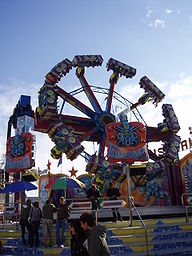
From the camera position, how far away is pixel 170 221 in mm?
11156

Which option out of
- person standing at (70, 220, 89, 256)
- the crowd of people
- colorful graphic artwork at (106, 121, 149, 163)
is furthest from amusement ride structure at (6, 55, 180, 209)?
person standing at (70, 220, 89, 256)

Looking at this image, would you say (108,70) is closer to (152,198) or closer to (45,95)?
(45,95)

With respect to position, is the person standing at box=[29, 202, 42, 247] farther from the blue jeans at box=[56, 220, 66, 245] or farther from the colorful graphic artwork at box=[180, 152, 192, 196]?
the colorful graphic artwork at box=[180, 152, 192, 196]

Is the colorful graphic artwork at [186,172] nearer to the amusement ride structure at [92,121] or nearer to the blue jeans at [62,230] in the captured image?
the amusement ride structure at [92,121]

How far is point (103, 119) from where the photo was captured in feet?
73.1

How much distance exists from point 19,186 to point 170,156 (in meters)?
10.9

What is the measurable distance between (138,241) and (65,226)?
2.44 meters

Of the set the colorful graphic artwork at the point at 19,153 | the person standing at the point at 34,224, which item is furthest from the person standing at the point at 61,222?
the colorful graphic artwork at the point at 19,153

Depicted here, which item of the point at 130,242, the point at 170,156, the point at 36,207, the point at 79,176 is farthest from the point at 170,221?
the point at 79,176

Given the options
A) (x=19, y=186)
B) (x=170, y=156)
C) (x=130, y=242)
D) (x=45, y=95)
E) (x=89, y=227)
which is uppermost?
(x=45, y=95)

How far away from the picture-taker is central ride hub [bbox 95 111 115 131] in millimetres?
22109

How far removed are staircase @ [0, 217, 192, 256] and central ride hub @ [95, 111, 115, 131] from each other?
38.6ft

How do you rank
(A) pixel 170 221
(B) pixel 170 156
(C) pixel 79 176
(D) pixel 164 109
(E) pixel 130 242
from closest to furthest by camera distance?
(E) pixel 130 242 < (A) pixel 170 221 < (B) pixel 170 156 < (D) pixel 164 109 < (C) pixel 79 176

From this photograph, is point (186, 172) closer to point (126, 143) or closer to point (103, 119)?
point (103, 119)
